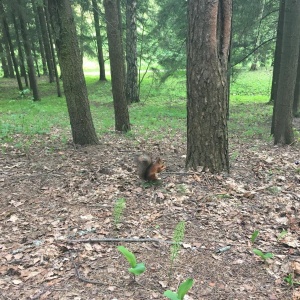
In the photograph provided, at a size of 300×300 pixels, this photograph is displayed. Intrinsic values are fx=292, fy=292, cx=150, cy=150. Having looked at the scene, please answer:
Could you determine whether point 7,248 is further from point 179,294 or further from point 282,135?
point 282,135

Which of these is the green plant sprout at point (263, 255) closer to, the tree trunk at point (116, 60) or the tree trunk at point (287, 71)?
the tree trunk at point (287, 71)

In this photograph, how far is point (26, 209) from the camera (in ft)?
13.5

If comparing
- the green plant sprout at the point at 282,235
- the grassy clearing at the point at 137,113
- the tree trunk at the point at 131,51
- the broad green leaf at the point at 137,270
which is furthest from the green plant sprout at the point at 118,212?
the tree trunk at the point at 131,51

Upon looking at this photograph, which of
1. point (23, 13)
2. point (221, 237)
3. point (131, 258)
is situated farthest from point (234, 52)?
point (131, 258)

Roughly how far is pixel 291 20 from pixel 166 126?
5644 millimetres

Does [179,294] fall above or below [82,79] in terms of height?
below

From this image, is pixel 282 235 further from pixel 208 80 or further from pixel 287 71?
pixel 287 71

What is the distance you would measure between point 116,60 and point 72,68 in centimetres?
252

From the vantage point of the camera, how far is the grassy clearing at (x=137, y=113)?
976 cm

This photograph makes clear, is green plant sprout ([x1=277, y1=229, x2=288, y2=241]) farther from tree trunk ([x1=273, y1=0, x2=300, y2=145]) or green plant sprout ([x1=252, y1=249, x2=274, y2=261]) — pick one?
tree trunk ([x1=273, y1=0, x2=300, y2=145])

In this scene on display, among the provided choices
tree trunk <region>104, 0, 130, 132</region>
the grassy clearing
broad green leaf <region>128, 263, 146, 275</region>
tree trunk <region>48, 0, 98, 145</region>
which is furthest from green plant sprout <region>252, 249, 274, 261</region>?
tree trunk <region>104, 0, 130, 132</region>

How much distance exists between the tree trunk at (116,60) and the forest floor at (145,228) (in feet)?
11.1

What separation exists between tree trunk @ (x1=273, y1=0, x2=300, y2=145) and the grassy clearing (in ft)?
4.66

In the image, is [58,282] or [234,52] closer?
[58,282]
